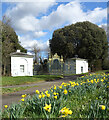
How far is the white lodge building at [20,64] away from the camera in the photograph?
17.1m

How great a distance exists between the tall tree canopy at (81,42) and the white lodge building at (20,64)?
920 centimetres

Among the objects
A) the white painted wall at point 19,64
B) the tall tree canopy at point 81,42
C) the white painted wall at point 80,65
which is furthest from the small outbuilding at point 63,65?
the tall tree canopy at point 81,42

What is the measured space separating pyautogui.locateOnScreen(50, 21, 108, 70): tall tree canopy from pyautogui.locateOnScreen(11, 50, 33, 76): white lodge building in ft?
30.2

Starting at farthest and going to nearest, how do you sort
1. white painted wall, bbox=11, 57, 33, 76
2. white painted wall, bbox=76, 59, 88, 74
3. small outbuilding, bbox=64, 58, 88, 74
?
white painted wall, bbox=76, 59, 88, 74 < small outbuilding, bbox=64, 58, 88, 74 < white painted wall, bbox=11, 57, 33, 76

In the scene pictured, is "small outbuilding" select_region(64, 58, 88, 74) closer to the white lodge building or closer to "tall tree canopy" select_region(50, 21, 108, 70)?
"tall tree canopy" select_region(50, 21, 108, 70)

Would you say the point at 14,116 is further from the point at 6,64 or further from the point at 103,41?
the point at 103,41

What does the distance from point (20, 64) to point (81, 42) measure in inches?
511

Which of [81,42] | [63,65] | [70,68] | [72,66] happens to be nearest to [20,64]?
[63,65]

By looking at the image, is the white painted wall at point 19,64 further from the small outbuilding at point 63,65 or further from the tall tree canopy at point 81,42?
the tall tree canopy at point 81,42

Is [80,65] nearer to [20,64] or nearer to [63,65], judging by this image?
[63,65]

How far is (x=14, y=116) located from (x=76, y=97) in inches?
77.8

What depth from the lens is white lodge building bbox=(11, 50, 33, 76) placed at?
17108mm

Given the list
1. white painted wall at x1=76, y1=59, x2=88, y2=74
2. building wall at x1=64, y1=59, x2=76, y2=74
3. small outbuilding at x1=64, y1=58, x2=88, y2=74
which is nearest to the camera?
small outbuilding at x1=64, y1=58, x2=88, y2=74

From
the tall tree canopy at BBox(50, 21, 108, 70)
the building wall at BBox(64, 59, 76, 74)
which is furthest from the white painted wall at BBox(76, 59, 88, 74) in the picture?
the tall tree canopy at BBox(50, 21, 108, 70)
